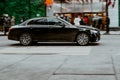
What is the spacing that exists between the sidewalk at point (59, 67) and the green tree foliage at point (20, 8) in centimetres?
2429

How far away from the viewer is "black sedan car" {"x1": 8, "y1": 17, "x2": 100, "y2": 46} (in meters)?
20.4

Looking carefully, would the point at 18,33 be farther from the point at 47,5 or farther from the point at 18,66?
the point at 47,5

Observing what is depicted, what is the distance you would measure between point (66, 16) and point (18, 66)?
26.9 meters

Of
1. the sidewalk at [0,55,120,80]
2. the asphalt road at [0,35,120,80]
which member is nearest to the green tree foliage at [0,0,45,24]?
the asphalt road at [0,35,120,80]

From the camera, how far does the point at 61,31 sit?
20.5m

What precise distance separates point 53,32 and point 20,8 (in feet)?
63.2

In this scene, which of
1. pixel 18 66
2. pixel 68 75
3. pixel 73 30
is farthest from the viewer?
pixel 73 30

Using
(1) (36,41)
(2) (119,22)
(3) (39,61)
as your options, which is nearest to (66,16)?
(2) (119,22)

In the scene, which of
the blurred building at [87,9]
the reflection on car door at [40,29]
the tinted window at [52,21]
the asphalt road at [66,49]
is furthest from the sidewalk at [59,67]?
the blurred building at [87,9]

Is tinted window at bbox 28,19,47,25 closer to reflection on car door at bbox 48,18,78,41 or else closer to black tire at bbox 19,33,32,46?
reflection on car door at bbox 48,18,78,41

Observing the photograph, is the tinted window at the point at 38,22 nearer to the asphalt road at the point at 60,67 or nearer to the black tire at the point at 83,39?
the black tire at the point at 83,39

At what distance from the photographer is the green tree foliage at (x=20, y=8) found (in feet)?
129

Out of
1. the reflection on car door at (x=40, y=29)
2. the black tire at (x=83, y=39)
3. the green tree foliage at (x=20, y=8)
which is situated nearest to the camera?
the black tire at (x=83, y=39)

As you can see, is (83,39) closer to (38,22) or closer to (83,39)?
(83,39)
